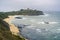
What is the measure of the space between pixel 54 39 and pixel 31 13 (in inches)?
5165

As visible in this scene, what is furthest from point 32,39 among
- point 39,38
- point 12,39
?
point 12,39

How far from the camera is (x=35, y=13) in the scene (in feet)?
574

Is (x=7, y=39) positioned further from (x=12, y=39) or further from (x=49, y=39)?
(x=49, y=39)

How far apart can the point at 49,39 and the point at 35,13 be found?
13149cm

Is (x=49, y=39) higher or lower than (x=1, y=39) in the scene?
lower

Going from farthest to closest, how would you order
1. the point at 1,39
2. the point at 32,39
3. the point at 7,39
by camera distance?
the point at 32,39 → the point at 7,39 → the point at 1,39

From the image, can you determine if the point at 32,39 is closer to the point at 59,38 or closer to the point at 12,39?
the point at 59,38

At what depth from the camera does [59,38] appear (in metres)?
45.4

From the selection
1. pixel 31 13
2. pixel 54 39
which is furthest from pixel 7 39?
pixel 31 13

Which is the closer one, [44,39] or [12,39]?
[12,39]

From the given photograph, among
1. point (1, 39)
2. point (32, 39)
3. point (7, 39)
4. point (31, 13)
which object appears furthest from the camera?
point (31, 13)

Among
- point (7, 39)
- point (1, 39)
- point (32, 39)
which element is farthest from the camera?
point (32, 39)

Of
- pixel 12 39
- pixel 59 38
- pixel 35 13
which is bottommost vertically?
pixel 35 13

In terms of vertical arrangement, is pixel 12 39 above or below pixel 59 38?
above
